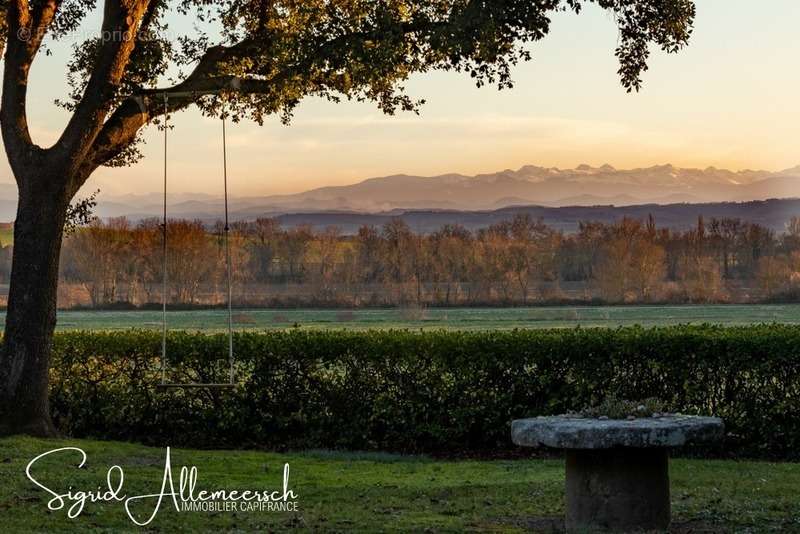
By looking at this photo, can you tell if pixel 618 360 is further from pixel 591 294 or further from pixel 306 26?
pixel 591 294

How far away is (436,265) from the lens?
44.3 m

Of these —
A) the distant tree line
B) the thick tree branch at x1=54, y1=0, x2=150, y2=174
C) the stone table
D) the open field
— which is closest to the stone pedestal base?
the stone table

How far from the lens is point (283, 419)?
15.8 meters

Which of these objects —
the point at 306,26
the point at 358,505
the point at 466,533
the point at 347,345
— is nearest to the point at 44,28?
the point at 306,26

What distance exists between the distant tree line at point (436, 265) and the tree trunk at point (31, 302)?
26296mm

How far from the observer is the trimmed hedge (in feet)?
48.1

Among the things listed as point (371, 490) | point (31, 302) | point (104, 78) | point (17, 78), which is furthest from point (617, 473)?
point (17, 78)

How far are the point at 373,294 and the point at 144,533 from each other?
3469 cm

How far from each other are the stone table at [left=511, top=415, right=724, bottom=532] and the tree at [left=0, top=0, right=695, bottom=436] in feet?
20.1

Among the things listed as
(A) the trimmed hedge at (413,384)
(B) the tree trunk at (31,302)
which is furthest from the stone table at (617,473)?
(B) the tree trunk at (31,302)

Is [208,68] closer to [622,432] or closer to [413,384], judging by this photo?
[413,384]

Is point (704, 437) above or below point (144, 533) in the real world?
above

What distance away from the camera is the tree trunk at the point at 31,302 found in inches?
583
